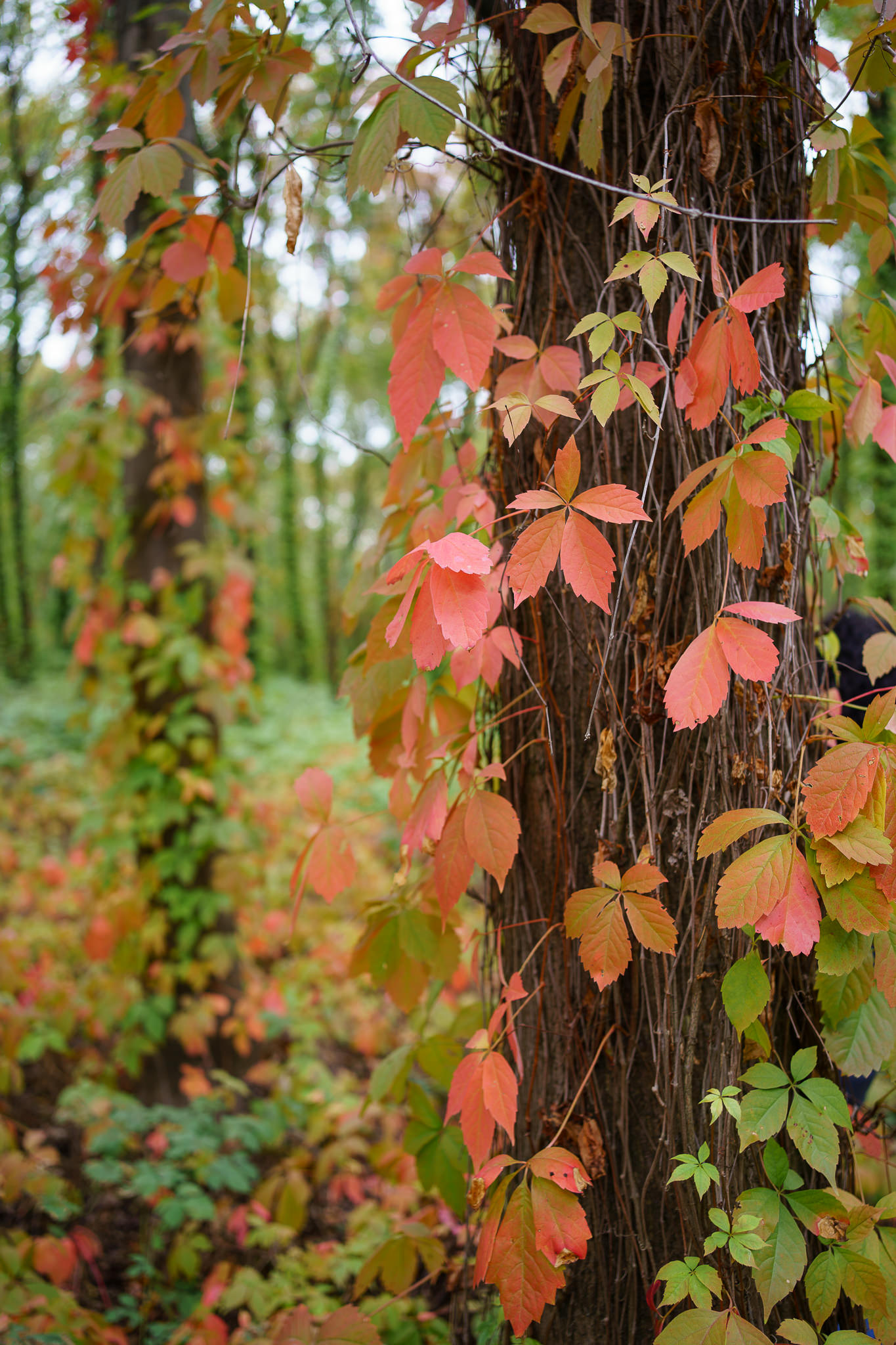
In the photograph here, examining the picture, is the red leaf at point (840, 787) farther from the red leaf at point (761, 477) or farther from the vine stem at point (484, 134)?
the vine stem at point (484, 134)

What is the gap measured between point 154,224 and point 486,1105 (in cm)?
162

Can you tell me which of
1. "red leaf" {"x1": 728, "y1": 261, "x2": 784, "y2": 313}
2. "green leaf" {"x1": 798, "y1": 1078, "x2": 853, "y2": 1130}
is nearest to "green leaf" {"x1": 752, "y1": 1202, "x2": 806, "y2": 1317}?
"green leaf" {"x1": 798, "y1": 1078, "x2": 853, "y2": 1130}

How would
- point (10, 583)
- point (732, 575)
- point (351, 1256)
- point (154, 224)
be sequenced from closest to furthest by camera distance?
point (732, 575)
point (154, 224)
point (351, 1256)
point (10, 583)

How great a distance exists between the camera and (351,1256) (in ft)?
8.25

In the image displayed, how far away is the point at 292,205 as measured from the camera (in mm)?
1309

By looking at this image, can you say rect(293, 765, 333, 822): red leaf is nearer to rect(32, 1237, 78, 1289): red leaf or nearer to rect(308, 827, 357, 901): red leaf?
rect(308, 827, 357, 901): red leaf

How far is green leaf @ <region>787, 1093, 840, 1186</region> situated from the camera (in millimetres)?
1041

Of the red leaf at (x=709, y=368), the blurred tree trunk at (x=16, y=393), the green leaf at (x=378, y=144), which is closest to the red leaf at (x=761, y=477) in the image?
the red leaf at (x=709, y=368)

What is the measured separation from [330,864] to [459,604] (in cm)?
66

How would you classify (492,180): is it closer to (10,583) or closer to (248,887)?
(248,887)

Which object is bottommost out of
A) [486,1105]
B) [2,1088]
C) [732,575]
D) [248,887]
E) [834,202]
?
[2,1088]

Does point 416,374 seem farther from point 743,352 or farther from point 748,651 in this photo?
point 748,651

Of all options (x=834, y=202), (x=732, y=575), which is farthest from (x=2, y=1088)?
(x=834, y=202)

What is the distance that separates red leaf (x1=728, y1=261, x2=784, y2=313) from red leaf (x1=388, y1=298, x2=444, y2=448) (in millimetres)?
426
